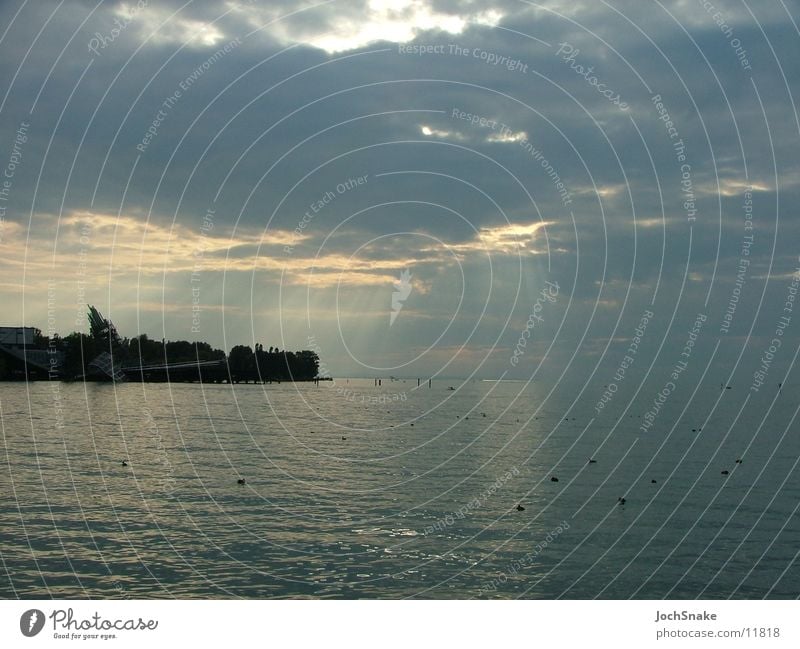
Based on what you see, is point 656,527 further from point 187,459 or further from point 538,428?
point 538,428

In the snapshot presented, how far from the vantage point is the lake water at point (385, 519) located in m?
27.6

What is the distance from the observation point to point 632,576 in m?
29.9

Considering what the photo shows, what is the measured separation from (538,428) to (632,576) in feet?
254

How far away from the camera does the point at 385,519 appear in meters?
38.8

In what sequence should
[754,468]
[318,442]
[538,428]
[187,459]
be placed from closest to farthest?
[187,459] < [754,468] < [318,442] < [538,428]

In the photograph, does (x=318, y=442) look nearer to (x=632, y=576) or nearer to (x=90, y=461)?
(x=90, y=461)

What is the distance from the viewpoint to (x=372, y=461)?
210ft

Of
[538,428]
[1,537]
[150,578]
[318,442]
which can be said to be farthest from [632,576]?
[538,428]

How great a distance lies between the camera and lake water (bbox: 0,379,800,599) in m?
27.6
